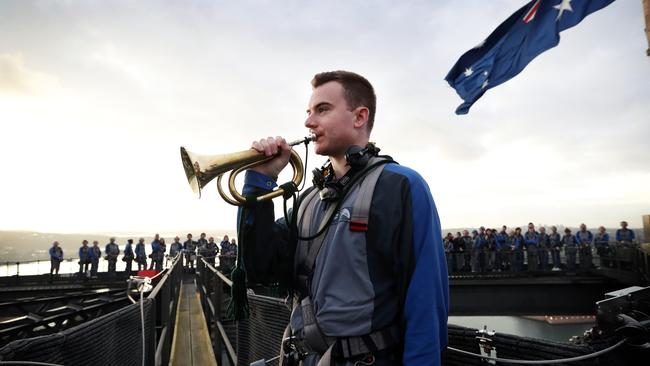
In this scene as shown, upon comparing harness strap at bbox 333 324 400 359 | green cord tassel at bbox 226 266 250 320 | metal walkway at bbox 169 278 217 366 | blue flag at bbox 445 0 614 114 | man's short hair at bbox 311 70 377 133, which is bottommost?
metal walkway at bbox 169 278 217 366

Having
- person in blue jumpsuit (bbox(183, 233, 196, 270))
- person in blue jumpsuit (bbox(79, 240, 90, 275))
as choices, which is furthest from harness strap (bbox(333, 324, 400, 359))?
person in blue jumpsuit (bbox(79, 240, 90, 275))

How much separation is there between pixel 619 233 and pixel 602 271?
6.31ft

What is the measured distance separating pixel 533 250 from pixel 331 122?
18.8 m

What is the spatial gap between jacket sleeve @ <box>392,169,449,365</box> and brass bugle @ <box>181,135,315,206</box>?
2.24 feet

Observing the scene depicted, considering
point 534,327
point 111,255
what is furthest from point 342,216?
point 534,327

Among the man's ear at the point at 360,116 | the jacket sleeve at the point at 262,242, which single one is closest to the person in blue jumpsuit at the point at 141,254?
the jacket sleeve at the point at 262,242

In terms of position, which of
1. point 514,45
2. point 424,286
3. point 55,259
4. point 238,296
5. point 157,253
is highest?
point 514,45

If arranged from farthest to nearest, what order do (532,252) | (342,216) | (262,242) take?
(532,252) < (262,242) < (342,216)

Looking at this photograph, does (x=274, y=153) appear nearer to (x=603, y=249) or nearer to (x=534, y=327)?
(x=603, y=249)

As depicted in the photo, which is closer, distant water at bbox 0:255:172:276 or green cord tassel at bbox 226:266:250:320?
green cord tassel at bbox 226:266:250:320

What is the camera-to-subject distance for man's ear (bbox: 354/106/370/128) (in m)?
2.01

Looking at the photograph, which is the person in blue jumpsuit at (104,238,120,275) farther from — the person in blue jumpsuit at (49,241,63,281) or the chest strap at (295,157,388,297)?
the chest strap at (295,157,388,297)

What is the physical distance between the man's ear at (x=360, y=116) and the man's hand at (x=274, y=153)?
0.39 meters

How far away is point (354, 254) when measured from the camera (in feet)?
5.43
